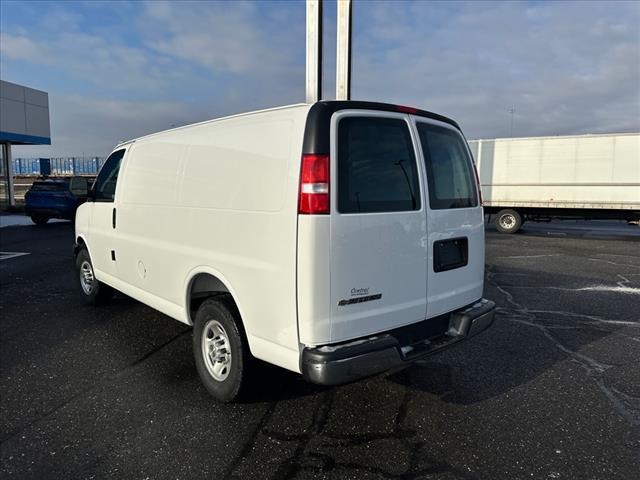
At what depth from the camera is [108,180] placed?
5297 mm

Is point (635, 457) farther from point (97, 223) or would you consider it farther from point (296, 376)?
point (97, 223)

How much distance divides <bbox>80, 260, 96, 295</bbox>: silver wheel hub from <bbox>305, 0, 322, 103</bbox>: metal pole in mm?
8629

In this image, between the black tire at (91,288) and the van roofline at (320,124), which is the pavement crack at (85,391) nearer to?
the black tire at (91,288)

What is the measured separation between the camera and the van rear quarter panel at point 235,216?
2.80 meters

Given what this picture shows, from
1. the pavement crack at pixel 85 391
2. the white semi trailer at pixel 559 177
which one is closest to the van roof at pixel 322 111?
the pavement crack at pixel 85 391

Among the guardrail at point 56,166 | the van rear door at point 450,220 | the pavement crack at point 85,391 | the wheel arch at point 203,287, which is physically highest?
the guardrail at point 56,166

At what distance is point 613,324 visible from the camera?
5.52 meters

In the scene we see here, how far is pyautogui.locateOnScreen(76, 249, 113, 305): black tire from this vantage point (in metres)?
5.95

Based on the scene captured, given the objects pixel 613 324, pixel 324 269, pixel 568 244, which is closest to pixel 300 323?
pixel 324 269

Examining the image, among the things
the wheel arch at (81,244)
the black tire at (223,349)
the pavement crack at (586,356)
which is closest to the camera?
the black tire at (223,349)

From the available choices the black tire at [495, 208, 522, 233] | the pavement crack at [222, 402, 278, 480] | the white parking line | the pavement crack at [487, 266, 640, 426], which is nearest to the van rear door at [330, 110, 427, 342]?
the pavement crack at [222, 402, 278, 480]

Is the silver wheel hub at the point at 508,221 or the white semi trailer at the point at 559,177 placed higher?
the white semi trailer at the point at 559,177

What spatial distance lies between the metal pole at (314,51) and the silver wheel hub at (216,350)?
10631mm

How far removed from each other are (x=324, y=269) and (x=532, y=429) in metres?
1.89
